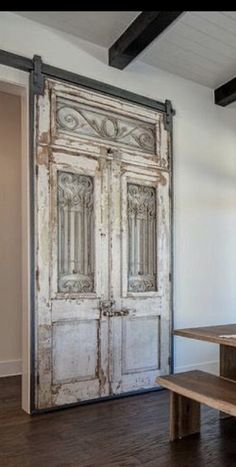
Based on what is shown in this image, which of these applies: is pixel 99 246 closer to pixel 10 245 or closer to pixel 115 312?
pixel 115 312

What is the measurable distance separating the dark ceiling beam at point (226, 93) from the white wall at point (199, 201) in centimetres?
8

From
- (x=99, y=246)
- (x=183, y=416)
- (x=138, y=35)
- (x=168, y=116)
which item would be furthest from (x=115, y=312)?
(x=138, y=35)

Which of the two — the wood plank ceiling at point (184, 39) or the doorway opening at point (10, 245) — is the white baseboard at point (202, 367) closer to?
the doorway opening at point (10, 245)

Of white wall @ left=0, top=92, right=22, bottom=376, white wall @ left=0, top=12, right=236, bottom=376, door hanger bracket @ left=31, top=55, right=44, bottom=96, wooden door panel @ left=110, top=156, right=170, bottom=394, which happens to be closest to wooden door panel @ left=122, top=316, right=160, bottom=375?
wooden door panel @ left=110, top=156, right=170, bottom=394

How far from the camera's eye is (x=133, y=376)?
3562 mm

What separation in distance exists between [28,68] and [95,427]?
8.88ft

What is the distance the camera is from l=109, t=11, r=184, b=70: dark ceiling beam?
2.92 metres

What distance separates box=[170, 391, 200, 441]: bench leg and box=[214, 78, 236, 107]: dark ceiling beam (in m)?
3.07

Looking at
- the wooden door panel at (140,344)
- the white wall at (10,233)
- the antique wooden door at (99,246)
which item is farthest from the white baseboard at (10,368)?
the wooden door panel at (140,344)

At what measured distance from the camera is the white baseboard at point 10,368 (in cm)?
409

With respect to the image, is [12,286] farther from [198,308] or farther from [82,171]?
[198,308]

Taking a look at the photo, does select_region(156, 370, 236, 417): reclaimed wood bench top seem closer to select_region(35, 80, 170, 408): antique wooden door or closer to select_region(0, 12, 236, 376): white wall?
select_region(35, 80, 170, 408): antique wooden door

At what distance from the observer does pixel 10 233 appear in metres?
4.30
